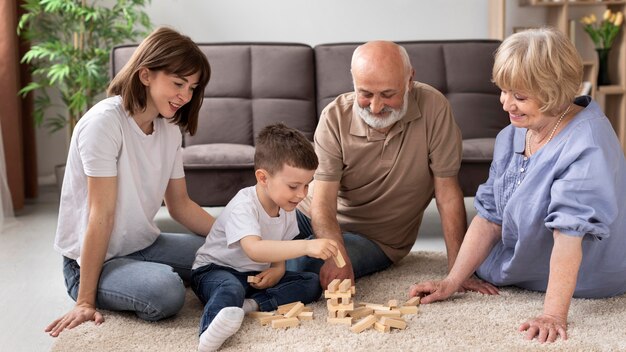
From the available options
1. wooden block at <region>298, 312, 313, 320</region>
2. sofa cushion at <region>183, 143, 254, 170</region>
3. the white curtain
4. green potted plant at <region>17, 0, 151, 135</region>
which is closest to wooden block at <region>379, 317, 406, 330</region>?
wooden block at <region>298, 312, 313, 320</region>

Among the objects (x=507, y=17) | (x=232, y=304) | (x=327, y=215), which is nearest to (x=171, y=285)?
(x=232, y=304)

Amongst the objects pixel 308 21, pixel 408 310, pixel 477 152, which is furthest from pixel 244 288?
pixel 308 21

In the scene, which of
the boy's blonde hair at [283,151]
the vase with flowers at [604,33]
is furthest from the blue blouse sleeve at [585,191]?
the vase with flowers at [604,33]

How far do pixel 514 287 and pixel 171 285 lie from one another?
1174 millimetres

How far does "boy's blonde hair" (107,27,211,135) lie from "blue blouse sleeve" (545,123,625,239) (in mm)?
1129

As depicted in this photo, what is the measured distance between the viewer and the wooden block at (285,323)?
8.18 feet

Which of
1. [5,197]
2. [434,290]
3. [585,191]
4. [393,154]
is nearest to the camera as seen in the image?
[585,191]

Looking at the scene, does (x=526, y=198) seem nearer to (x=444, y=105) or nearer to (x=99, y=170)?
(x=444, y=105)

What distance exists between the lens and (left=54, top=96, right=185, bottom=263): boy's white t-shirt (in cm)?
258

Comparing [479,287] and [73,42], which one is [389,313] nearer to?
[479,287]

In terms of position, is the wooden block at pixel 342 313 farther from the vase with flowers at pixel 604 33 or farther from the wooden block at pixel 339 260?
the vase with flowers at pixel 604 33

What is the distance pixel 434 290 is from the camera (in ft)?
9.02

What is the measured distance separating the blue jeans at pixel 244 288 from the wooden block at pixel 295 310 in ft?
0.27

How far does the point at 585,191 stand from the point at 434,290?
599mm
